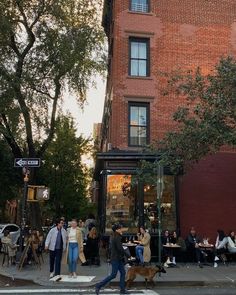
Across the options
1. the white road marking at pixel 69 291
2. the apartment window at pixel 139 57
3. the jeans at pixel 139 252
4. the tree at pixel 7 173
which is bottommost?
the white road marking at pixel 69 291

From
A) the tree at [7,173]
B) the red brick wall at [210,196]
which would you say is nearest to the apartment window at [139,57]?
the red brick wall at [210,196]

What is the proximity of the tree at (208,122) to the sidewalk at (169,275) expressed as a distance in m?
3.71

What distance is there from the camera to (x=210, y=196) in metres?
20.9

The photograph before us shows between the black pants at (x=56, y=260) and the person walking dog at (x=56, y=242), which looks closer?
the black pants at (x=56, y=260)

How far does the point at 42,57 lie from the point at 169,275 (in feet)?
40.4

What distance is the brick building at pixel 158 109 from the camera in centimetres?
1952

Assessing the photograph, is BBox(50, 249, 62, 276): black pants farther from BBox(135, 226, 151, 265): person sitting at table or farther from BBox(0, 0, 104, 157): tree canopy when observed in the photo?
BBox(0, 0, 104, 157): tree canopy

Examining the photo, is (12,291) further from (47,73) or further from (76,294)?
(47,73)

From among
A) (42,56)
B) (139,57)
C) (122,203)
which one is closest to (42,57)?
(42,56)

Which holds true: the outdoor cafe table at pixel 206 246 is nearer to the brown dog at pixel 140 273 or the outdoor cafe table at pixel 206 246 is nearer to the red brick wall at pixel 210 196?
the red brick wall at pixel 210 196

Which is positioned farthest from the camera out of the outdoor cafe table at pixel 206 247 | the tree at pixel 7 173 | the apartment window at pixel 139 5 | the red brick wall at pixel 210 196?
the tree at pixel 7 173

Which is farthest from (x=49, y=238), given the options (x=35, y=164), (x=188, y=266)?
(x=188, y=266)

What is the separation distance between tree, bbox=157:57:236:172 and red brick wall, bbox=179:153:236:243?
154 inches

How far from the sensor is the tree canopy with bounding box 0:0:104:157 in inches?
808
